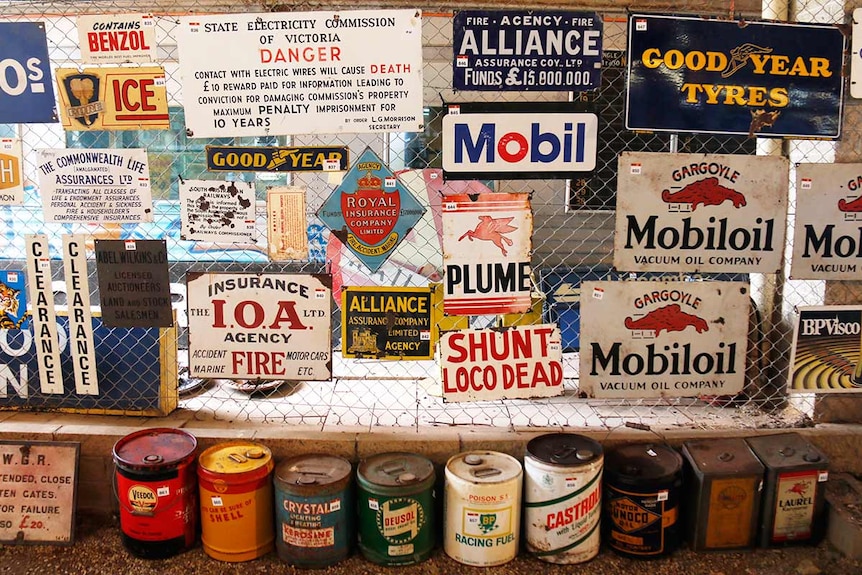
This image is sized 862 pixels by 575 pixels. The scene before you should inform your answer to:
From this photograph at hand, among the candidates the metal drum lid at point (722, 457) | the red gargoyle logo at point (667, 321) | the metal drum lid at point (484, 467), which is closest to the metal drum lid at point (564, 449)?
the metal drum lid at point (484, 467)

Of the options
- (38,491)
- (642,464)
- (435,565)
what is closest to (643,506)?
(642,464)

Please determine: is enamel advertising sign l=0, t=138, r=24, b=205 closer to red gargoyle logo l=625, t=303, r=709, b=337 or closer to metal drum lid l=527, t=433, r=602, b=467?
metal drum lid l=527, t=433, r=602, b=467

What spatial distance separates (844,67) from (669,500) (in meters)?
2.22

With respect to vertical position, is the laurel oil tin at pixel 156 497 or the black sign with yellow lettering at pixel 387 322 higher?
the black sign with yellow lettering at pixel 387 322

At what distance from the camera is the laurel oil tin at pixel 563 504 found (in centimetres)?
285

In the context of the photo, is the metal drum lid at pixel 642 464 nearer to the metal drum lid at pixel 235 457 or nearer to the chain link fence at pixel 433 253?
the chain link fence at pixel 433 253

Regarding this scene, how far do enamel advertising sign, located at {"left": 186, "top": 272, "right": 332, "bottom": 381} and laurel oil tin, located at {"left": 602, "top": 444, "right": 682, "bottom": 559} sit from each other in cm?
149

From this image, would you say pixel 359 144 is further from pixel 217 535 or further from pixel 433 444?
pixel 217 535

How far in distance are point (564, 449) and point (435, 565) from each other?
78 centimetres

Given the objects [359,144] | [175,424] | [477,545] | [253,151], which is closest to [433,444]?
[477,545]

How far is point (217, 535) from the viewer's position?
2895mm

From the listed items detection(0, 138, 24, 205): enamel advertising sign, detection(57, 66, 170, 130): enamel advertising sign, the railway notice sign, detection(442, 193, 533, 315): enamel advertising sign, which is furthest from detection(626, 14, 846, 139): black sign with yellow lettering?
the railway notice sign

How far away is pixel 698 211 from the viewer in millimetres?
3137

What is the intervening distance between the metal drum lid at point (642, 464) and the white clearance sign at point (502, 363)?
42 centimetres
